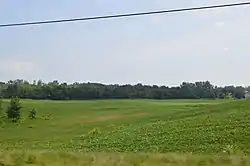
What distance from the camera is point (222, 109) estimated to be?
46.6 metres

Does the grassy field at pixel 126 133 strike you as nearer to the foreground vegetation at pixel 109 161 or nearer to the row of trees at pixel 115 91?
the foreground vegetation at pixel 109 161

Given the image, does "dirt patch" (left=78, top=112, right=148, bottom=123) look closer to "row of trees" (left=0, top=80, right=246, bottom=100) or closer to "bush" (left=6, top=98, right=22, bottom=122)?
"bush" (left=6, top=98, right=22, bottom=122)

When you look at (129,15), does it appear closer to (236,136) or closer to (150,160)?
(150,160)

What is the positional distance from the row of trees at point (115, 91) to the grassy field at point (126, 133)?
2315 centimetres

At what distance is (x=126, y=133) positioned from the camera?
36.4m

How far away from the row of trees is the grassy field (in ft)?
76.0

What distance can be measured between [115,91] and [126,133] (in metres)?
59.9

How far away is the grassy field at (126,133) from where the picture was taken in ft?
83.3

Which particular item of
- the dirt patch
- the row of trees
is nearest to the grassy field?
the dirt patch

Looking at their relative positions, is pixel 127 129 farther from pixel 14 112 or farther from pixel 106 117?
pixel 14 112

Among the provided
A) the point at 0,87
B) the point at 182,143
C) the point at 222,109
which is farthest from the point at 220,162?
the point at 0,87

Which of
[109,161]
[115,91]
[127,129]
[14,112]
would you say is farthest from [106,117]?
[109,161]

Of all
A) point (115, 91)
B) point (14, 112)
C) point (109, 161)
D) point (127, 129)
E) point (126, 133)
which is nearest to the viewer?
point (109, 161)

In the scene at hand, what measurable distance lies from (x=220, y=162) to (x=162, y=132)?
19192 mm
